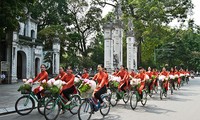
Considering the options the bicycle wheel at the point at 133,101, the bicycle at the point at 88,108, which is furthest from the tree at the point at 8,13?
the bicycle at the point at 88,108

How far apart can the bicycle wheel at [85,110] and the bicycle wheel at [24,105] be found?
214 centimetres

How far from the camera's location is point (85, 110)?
966 centimetres

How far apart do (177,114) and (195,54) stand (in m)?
58.5

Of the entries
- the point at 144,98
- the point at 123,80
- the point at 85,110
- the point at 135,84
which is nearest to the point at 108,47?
the point at 144,98

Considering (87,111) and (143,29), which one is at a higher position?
(143,29)

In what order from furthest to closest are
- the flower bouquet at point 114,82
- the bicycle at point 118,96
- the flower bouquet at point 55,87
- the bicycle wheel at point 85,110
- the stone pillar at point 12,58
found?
the stone pillar at point 12,58
the bicycle at point 118,96
the flower bouquet at point 114,82
the flower bouquet at point 55,87
the bicycle wheel at point 85,110

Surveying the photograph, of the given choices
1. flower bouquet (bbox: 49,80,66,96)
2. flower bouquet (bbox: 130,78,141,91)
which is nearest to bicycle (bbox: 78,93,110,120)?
flower bouquet (bbox: 49,80,66,96)

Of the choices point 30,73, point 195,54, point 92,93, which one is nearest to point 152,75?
point 92,93

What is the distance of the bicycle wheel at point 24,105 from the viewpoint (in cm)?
1057

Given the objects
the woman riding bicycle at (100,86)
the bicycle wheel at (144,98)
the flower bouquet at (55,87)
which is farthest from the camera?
the bicycle wheel at (144,98)

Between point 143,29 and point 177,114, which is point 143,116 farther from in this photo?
point 143,29

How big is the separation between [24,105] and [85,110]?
2502 millimetres

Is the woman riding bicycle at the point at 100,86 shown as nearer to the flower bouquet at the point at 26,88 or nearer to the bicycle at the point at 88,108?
the bicycle at the point at 88,108

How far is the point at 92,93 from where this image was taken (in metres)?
9.94
